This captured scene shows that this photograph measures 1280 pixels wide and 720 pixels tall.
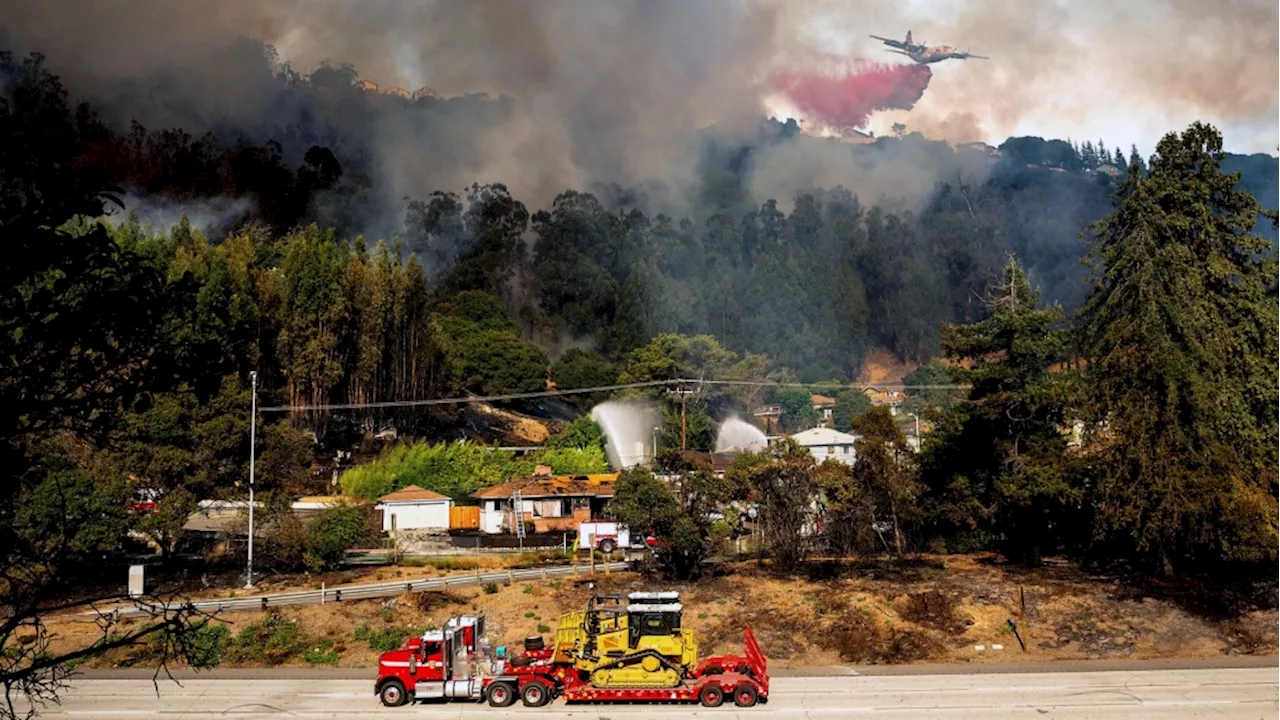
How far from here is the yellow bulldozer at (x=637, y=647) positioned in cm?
2905

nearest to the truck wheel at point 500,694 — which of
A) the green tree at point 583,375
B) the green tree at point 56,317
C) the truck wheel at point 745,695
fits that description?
the truck wheel at point 745,695

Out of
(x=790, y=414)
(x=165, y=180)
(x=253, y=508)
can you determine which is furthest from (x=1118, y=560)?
(x=165, y=180)

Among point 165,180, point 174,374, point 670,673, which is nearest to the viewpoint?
point 174,374

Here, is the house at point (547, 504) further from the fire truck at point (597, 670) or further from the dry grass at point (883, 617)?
the fire truck at point (597, 670)

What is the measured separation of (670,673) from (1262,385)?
2975 cm

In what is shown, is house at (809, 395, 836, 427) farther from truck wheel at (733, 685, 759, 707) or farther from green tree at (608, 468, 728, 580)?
truck wheel at (733, 685, 759, 707)

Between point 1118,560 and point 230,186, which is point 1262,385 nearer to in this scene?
point 1118,560

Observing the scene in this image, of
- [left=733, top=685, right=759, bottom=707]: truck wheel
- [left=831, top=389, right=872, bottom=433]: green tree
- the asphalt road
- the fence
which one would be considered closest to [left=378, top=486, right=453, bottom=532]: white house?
the fence

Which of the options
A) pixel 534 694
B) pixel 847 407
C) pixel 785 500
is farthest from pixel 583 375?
pixel 534 694

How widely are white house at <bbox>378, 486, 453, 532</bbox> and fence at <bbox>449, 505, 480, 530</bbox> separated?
806 mm

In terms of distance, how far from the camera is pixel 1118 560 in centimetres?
4669

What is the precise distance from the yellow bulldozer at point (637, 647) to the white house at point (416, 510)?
3103 cm

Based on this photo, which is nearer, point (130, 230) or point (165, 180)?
point (130, 230)

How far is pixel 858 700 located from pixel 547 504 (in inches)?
1304
